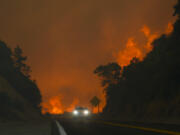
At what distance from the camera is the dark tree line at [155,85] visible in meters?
36.1

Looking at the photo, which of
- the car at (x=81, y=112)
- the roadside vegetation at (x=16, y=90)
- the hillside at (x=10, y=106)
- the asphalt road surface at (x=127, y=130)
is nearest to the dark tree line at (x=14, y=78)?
the roadside vegetation at (x=16, y=90)

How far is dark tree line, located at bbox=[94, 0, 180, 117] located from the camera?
118ft

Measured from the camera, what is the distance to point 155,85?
41969 millimetres

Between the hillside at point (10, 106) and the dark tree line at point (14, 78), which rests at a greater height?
the dark tree line at point (14, 78)

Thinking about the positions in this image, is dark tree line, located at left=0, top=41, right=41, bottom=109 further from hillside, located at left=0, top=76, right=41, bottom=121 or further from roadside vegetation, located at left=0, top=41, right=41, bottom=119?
hillside, located at left=0, top=76, right=41, bottom=121

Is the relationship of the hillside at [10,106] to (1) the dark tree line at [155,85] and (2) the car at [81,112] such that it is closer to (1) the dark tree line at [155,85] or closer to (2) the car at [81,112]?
(2) the car at [81,112]

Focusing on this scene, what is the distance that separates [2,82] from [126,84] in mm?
24407

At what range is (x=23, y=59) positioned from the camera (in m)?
109

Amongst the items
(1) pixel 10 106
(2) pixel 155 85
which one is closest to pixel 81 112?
(2) pixel 155 85

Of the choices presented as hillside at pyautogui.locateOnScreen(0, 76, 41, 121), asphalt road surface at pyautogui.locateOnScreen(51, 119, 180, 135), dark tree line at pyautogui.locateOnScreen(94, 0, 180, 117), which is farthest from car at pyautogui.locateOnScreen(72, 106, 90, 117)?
asphalt road surface at pyautogui.locateOnScreen(51, 119, 180, 135)

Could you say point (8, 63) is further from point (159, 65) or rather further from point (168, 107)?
point (168, 107)

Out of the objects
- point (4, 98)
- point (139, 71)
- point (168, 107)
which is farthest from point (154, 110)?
point (4, 98)

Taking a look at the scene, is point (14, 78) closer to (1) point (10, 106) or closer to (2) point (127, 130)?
(1) point (10, 106)

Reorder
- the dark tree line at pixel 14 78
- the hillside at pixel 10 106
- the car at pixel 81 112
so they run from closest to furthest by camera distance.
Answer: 1. the car at pixel 81 112
2. the hillside at pixel 10 106
3. the dark tree line at pixel 14 78
